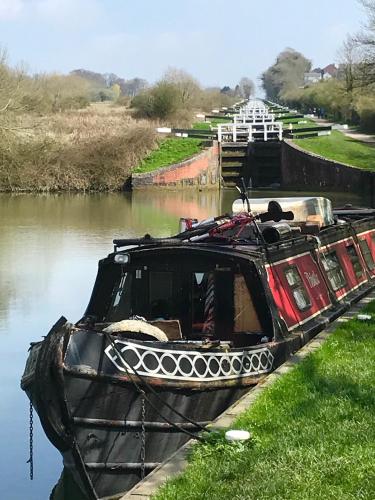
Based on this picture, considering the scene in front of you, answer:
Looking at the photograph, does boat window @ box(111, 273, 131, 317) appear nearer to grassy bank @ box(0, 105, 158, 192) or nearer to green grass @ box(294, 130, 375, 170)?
green grass @ box(294, 130, 375, 170)

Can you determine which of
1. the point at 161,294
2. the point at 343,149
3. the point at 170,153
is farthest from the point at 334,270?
the point at 343,149

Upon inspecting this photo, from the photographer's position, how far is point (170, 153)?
45.9 m

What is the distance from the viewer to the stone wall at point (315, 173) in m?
39.1

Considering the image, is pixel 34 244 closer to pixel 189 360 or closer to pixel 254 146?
pixel 189 360

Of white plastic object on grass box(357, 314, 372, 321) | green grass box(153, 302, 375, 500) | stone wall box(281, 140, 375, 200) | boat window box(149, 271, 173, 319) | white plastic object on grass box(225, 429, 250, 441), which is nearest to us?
green grass box(153, 302, 375, 500)

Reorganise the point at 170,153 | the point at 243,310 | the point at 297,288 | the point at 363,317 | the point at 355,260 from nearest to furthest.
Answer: the point at 243,310, the point at 297,288, the point at 363,317, the point at 355,260, the point at 170,153

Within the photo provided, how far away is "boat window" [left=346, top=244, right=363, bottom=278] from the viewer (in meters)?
13.4

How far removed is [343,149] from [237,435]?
40770 mm

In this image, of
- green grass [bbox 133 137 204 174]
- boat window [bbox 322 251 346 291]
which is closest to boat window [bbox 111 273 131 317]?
boat window [bbox 322 251 346 291]

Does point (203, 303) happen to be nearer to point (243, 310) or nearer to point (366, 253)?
point (243, 310)

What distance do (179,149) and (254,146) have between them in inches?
174

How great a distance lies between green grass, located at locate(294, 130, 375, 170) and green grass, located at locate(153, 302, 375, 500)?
33947mm

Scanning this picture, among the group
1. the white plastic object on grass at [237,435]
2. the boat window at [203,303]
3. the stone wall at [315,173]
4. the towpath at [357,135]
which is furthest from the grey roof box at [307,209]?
the towpath at [357,135]

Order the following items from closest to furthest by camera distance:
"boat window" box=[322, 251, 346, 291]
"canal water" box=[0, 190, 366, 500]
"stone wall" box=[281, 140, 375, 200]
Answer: "canal water" box=[0, 190, 366, 500] → "boat window" box=[322, 251, 346, 291] → "stone wall" box=[281, 140, 375, 200]
